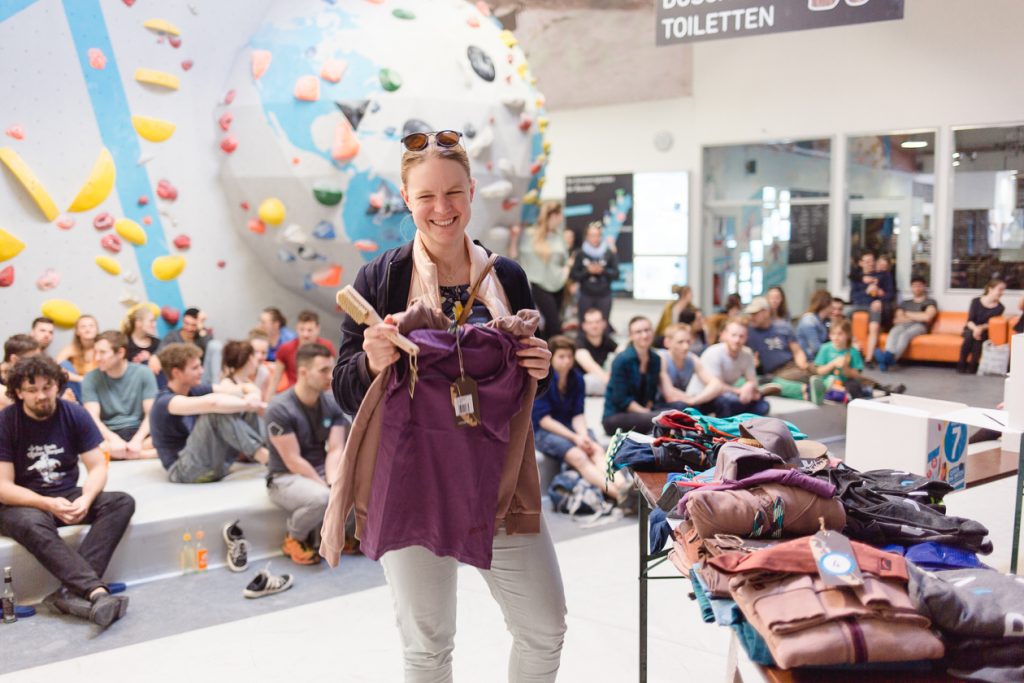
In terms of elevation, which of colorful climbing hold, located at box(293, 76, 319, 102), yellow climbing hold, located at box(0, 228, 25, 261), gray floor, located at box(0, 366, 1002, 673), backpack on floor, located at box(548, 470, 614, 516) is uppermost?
colorful climbing hold, located at box(293, 76, 319, 102)

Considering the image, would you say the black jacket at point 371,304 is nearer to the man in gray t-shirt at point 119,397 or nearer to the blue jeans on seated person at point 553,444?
the blue jeans on seated person at point 553,444

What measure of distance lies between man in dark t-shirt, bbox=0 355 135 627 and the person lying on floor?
0.72 metres

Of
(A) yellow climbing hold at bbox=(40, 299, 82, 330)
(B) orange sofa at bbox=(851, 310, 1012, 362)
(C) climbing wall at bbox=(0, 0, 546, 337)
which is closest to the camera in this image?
(B) orange sofa at bbox=(851, 310, 1012, 362)

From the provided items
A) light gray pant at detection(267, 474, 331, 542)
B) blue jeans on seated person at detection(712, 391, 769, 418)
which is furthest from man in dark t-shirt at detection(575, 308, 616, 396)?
light gray pant at detection(267, 474, 331, 542)

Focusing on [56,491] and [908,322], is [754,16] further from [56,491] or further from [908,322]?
[56,491]

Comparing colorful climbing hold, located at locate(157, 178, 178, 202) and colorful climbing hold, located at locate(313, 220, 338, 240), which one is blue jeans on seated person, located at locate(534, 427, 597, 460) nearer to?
colorful climbing hold, located at locate(313, 220, 338, 240)

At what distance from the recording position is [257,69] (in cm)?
684

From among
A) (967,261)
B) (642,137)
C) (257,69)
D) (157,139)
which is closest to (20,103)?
(157,139)

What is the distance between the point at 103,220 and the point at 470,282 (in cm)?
529

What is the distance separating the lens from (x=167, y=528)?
4.69 meters

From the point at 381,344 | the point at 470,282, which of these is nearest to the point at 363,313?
the point at 381,344

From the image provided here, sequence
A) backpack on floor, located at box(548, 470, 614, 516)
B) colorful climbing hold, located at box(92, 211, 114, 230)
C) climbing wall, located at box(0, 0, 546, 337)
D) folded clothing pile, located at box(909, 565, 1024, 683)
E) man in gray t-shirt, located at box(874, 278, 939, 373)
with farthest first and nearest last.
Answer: man in gray t-shirt, located at box(874, 278, 939, 373)
colorful climbing hold, located at box(92, 211, 114, 230)
climbing wall, located at box(0, 0, 546, 337)
backpack on floor, located at box(548, 470, 614, 516)
folded clothing pile, located at box(909, 565, 1024, 683)

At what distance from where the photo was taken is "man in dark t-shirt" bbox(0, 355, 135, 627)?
414 centimetres

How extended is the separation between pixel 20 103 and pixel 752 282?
9.01 meters
